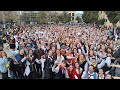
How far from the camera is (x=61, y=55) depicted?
16328mm

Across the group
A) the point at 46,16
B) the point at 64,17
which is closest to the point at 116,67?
the point at 64,17

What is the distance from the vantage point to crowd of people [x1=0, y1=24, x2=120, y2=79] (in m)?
16.3

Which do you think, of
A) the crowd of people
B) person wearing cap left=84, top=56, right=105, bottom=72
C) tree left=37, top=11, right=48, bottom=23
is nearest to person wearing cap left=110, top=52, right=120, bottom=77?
the crowd of people

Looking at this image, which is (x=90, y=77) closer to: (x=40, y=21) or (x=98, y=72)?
(x=98, y=72)

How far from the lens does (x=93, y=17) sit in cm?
1622

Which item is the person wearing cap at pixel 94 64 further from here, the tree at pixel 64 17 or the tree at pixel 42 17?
the tree at pixel 42 17

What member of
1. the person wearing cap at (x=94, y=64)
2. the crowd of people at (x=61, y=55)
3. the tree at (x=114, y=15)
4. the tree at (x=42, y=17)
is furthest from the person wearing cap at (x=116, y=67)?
the tree at (x=42, y=17)

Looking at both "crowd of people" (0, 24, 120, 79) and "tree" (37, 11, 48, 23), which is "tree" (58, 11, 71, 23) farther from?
"tree" (37, 11, 48, 23)

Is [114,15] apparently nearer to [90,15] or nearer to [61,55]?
[90,15]
